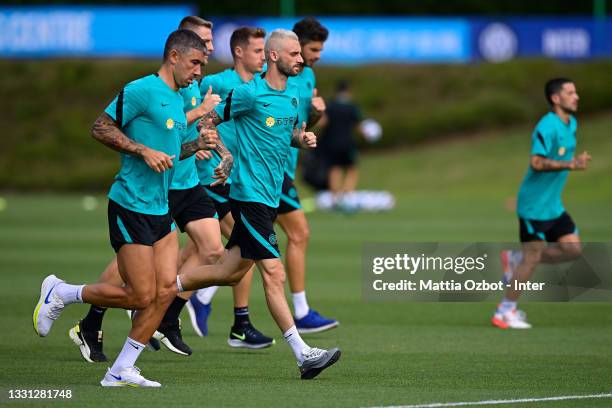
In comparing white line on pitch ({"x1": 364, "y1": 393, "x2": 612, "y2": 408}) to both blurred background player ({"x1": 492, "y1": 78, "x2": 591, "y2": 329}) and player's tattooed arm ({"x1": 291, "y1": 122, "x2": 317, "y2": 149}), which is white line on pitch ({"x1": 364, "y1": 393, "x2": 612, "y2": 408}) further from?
blurred background player ({"x1": 492, "y1": 78, "x2": 591, "y2": 329})

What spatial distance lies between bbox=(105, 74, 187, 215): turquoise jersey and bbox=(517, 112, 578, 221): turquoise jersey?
4683mm

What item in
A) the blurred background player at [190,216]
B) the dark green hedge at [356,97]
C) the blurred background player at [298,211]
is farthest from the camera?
the dark green hedge at [356,97]

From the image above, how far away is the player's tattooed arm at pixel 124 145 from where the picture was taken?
8.61 m

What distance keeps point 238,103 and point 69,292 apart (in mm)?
1890

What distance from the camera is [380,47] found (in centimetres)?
4088

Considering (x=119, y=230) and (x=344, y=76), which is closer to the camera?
(x=119, y=230)

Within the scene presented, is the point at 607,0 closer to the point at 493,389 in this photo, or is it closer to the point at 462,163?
the point at 462,163

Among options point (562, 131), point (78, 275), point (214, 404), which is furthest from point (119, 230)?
point (78, 275)

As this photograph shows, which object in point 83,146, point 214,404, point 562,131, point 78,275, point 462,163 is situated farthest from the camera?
point 83,146

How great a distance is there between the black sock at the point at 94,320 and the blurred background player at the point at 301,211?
226cm

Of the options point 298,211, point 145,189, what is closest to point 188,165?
point 298,211

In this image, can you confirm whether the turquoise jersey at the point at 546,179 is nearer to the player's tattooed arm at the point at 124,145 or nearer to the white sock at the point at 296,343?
the white sock at the point at 296,343

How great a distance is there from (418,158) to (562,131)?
2474 cm

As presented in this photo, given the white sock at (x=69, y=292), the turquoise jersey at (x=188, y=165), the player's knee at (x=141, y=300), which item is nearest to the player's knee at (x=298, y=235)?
the turquoise jersey at (x=188, y=165)
